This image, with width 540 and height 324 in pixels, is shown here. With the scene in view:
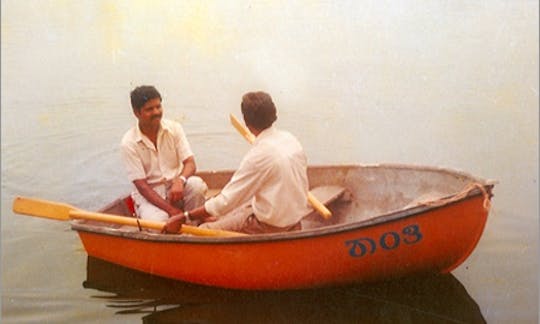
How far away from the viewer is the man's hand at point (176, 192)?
3.51 m

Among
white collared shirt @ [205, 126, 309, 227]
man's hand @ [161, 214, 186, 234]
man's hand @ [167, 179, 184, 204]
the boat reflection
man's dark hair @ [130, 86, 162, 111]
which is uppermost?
man's dark hair @ [130, 86, 162, 111]

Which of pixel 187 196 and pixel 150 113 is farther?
pixel 187 196

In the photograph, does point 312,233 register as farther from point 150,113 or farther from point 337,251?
point 150,113

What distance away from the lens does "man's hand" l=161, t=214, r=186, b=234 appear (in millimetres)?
3170

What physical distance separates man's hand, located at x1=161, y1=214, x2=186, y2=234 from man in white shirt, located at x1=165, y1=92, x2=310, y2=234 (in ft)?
0.51

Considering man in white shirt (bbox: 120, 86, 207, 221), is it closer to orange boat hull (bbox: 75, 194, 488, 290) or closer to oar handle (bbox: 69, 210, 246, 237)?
oar handle (bbox: 69, 210, 246, 237)

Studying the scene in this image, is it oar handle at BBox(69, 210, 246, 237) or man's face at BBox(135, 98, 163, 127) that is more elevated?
man's face at BBox(135, 98, 163, 127)

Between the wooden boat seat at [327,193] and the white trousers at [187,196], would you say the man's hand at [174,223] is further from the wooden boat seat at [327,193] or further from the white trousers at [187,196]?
the wooden boat seat at [327,193]

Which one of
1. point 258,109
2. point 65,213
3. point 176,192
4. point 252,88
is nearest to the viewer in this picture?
point 258,109

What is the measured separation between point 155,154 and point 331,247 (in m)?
1.27

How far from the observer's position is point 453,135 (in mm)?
5879

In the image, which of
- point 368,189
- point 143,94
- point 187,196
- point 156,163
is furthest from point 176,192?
point 368,189

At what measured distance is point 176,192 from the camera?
11.5ft

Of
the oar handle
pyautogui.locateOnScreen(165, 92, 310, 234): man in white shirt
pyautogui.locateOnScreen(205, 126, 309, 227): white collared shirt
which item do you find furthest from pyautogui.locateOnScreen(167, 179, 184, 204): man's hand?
pyautogui.locateOnScreen(205, 126, 309, 227): white collared shirt
